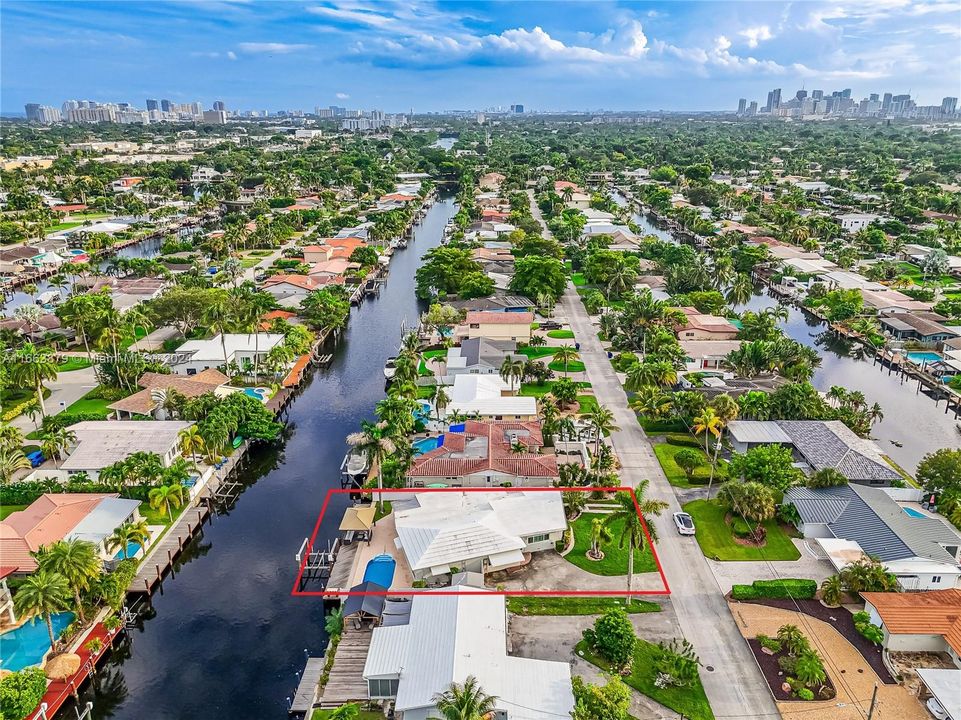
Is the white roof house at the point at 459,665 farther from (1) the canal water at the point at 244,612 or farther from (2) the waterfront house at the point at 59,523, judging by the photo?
(2) the waterfront house at the point at 59,523

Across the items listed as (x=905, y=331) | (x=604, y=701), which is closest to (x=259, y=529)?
(x=604, y=701)

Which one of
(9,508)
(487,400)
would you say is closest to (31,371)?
(9,508)

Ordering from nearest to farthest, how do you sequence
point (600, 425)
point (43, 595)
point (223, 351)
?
point (43, 595) < point (600, 425) < point (223, 351)

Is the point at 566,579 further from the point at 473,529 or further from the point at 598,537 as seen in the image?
the point at 473,529

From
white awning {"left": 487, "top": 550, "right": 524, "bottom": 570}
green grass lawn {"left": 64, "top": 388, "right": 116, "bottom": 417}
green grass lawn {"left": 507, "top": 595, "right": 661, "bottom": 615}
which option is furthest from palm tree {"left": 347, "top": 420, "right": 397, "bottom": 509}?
green grass lawn {"left": 64, "top": 388, "right": 116, "bottom": 417}

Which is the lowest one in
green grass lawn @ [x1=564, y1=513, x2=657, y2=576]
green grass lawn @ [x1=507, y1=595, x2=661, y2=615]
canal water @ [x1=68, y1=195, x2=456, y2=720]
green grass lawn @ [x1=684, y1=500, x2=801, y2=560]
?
canal water @ [x1=68, y1=195, x2=456, y2=720]

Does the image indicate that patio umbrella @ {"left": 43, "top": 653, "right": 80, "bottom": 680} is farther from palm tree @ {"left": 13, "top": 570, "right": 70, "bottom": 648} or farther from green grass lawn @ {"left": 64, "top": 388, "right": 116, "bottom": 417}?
green grass lawn @ {"left": 64, "top": 388, "right": 116, "bottom": 417}
